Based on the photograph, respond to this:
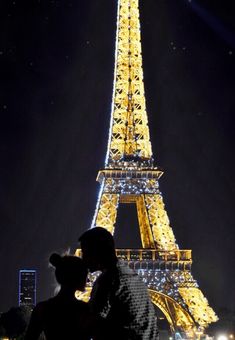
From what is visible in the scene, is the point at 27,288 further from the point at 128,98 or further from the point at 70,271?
the point at 70,271

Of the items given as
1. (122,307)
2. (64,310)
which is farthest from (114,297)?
(64,310)

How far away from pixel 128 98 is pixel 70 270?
33783 mm

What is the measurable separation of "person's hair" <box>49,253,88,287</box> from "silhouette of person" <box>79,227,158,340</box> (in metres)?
0.04

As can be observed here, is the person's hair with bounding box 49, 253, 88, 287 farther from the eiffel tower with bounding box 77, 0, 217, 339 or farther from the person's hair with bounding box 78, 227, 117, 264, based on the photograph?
the eiffel tower with bounding box 77, 0, 217, 339

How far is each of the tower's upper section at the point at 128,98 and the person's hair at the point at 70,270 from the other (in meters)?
31.8

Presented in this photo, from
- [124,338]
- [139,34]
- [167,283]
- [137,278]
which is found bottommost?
[124,338]

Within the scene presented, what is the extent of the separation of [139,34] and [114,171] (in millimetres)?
8718

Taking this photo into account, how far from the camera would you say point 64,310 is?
2.89 meters

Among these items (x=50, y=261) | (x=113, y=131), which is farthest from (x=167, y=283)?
(x=50, y=261)

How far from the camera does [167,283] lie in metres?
32.6

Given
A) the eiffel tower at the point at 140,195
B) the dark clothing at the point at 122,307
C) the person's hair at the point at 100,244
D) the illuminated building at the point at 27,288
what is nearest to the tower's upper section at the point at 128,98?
the eiffel tower at the point at 140,195

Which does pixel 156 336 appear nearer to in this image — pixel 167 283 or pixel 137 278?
pixel 137 278

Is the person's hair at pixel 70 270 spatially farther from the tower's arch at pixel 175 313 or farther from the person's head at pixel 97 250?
the tower's arch at pixel 175 313

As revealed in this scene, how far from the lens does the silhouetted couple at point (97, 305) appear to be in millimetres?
2812
